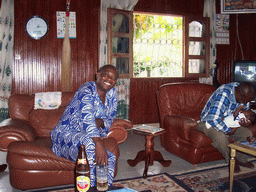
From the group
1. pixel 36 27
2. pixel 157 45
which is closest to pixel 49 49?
pixel 36 27

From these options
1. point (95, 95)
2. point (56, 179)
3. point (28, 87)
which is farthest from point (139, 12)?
point (56, 179)

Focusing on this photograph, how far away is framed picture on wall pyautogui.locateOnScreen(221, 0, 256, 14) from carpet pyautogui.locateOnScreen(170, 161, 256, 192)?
3413mm

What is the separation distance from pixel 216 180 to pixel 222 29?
13.1ft

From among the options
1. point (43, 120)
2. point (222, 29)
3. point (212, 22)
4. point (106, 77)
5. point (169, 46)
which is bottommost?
point (43, 120)

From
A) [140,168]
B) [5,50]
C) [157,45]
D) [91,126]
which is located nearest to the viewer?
[91,126]

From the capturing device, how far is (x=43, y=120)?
2.68 m

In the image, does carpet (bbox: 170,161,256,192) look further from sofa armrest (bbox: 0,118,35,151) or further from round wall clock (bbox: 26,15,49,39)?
round wall clock (bbox: 26,15,49,39)

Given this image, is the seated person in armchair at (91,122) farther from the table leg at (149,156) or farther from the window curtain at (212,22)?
the window curtain at (212,22)

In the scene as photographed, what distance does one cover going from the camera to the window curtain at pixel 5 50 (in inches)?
155

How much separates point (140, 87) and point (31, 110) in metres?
2.49

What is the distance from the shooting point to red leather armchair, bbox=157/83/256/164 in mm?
2705

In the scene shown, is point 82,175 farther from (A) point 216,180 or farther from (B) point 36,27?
(B) point 36,27

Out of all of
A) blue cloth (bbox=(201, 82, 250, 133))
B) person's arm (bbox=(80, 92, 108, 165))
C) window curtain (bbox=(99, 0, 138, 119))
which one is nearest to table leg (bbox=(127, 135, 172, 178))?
blue cloth (bbox=(201, 82, 250, 133))

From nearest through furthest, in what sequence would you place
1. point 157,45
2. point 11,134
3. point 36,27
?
point 11,134 < point 36,27 < point 157,45
